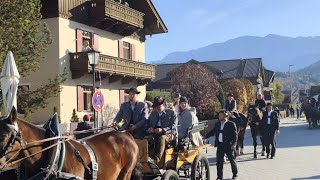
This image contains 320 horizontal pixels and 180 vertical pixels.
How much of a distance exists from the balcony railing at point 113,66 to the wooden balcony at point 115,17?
7.91 feet

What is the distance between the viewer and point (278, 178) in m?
11.6

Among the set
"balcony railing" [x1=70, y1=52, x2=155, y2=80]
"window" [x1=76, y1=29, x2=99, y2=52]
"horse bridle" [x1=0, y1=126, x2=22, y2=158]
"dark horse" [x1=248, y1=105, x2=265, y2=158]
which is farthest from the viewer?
"window" [x1=76, y1=29, x2=99, y2=52]

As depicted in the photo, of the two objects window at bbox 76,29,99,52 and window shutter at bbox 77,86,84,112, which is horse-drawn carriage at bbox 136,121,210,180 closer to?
window shutter at bbox 77,86,84,112

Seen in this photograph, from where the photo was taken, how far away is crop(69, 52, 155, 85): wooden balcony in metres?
25.7

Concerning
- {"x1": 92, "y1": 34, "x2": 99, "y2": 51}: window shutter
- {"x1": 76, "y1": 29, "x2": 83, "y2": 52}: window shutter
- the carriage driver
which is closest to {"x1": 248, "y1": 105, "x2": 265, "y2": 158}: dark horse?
the carriage driver

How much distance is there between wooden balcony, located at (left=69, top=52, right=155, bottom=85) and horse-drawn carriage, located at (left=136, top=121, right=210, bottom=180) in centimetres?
1604

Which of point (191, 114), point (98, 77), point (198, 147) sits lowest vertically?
point (198, 147)

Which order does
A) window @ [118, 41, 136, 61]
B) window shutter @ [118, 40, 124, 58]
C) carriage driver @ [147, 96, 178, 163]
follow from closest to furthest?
carriage driver @ [147, 96, 178, 163] < window shutter @ [118, 40, 124, 58] < window @ [118, 41, 136, 61]

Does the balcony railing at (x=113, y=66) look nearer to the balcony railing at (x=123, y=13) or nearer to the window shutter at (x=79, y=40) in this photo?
the window shutter at (x=79, y=40)

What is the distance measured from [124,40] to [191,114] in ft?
71.7

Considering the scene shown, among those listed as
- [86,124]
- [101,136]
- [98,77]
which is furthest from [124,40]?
[101,136]

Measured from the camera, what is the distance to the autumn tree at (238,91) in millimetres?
37688

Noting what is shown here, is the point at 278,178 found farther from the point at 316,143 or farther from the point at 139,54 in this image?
the point at 139,54

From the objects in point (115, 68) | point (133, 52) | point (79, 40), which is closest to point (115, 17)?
point (79, 40)
